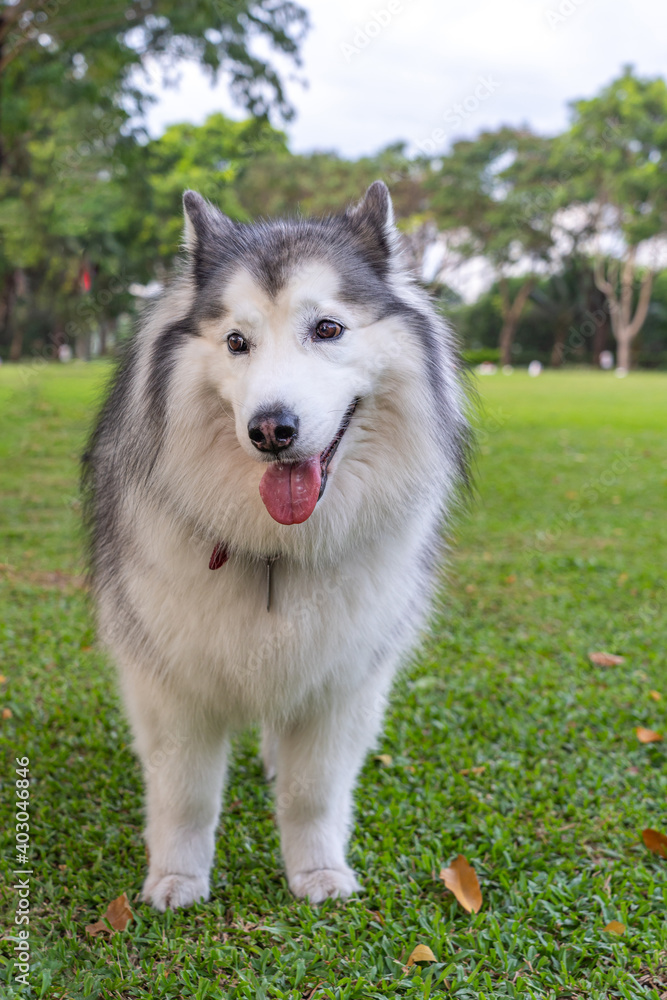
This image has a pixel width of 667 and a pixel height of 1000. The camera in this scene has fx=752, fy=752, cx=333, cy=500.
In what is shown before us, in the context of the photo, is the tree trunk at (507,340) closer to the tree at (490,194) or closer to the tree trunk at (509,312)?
the tree trunk at (509,312)

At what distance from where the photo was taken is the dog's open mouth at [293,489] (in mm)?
1891

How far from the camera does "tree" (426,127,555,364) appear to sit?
30.5 metres

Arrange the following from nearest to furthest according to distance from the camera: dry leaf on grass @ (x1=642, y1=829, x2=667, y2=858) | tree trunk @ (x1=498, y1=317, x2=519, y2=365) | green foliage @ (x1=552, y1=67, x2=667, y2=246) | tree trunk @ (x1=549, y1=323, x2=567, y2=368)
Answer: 1. dry leaf on grass @ (x1=642, y1=829, x2=667, y2=858)
2. green foliage @ (x1=552, y1=67, x2=667, y2=246)
3. tree trunk @ (x1=498, y1=317, x2=519, y2=365)
4. tree trunk @ (x1=549, y1=323, x2=567, y2=368)

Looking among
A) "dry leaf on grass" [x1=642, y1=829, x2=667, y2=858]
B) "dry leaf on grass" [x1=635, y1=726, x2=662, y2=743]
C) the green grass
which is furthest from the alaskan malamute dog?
"dry leaf on grass" [x1=635, y1=726, x2=662, y2=743]

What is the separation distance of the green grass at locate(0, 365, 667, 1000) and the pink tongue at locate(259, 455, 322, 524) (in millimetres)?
1234

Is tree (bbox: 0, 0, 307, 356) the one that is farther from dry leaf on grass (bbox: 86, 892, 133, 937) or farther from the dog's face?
dry leaf on grass (bbox: 86, 892, 133, 937)

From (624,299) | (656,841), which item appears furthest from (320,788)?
(624,299)

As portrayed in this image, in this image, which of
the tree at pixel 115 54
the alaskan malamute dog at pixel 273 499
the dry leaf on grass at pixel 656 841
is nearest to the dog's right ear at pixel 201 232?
the alaskan malamute dog at pixel 273 499

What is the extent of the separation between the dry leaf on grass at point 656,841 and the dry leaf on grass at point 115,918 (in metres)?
1.73

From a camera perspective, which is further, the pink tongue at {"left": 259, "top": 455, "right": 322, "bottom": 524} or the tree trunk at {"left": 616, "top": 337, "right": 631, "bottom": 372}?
the tree trunk at {"left": 616, "top": 337, "right": 631, "bottom": 372}

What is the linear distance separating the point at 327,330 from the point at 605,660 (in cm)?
282

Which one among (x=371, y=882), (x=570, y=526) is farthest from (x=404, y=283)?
(x=570, y=526)

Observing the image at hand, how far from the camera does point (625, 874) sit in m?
2.46

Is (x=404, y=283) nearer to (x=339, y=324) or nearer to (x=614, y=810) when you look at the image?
(x=339, y=324)
